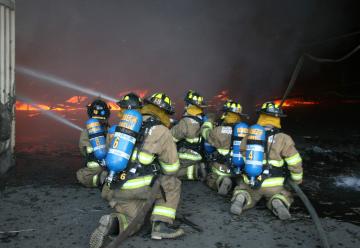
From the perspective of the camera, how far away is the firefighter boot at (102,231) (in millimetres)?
3186

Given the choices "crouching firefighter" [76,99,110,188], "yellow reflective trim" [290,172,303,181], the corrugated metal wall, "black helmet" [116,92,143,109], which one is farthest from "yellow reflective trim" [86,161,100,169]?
"yellow reflective trim" [290,172,303,181]

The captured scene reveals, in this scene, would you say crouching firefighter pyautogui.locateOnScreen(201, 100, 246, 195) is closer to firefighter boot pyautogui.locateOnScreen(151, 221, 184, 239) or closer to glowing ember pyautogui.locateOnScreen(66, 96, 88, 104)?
firefighter boot pyautogui.locateOnScreen(151, 221, 184, 239)

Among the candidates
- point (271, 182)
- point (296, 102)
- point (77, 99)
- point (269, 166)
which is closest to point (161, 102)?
point (269, 166)

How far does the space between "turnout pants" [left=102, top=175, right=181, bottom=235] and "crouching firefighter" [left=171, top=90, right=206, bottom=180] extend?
205 centimetres

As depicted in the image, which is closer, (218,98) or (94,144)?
(94,144)

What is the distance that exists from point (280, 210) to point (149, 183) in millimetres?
1726

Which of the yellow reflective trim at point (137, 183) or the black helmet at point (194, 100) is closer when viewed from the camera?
the yellow reflective trim at point (137, 183)

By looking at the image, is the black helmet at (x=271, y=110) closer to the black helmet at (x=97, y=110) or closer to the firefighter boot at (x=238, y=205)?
the firefighter boot at (x=238, y=205)

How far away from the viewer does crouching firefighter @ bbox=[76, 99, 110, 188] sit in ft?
15.9

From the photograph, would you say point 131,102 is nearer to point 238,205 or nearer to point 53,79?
point 238,205

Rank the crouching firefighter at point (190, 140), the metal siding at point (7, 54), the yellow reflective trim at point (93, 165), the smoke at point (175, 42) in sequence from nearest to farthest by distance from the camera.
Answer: the yellow reflective trim at point (93, 165)
the metal siding at point (7, 54)
the crouching firefighter at point (190, 140)
the smoke at point (175, 42)

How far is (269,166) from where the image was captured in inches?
170

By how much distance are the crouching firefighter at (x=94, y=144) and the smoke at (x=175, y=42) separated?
923cm

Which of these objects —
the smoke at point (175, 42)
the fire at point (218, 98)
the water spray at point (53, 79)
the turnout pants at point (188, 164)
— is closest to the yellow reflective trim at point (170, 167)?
the turnout pants at point (188, 164)
